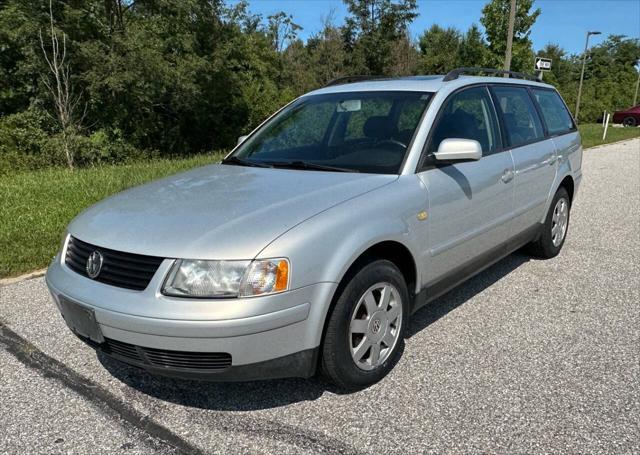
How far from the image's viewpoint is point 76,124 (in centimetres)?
1906

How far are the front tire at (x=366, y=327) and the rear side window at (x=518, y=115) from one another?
74.1 inches

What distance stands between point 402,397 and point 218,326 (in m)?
1.15

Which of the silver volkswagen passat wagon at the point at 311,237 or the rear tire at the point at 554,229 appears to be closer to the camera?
the silver volkswagen passat wagon at the point at 311,237

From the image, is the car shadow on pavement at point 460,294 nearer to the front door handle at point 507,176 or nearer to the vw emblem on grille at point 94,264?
the front door handle at point 507,176

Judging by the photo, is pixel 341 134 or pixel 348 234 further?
pixel 341 134

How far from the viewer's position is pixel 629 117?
31.8 m

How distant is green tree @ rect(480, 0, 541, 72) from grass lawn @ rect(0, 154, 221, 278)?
15.8 meters

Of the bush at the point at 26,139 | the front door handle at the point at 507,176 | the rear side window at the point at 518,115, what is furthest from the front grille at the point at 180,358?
the bush at the point at 26,139

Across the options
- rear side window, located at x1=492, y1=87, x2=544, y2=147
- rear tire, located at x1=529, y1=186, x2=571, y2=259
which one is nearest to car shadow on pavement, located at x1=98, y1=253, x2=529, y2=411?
rear side window, located at x1=492, y1=87, x2=544, y2=147

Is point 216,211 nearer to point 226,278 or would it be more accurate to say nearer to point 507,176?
point 226,278

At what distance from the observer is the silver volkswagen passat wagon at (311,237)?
2.34 metres

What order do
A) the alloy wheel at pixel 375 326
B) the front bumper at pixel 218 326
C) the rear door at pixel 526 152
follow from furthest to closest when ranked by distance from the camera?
1. the rear door at pixel 526 152
2. the alloy wheel at pixel 375 326
3. the front bumper at pixel 218 326

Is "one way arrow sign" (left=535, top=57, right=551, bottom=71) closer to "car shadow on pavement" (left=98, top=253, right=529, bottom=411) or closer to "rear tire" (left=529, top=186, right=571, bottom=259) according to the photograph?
"rear tire" (left=529, top=186, right=571, bottom=259)

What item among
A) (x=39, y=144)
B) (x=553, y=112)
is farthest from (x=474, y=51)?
(x=553, y=112)
